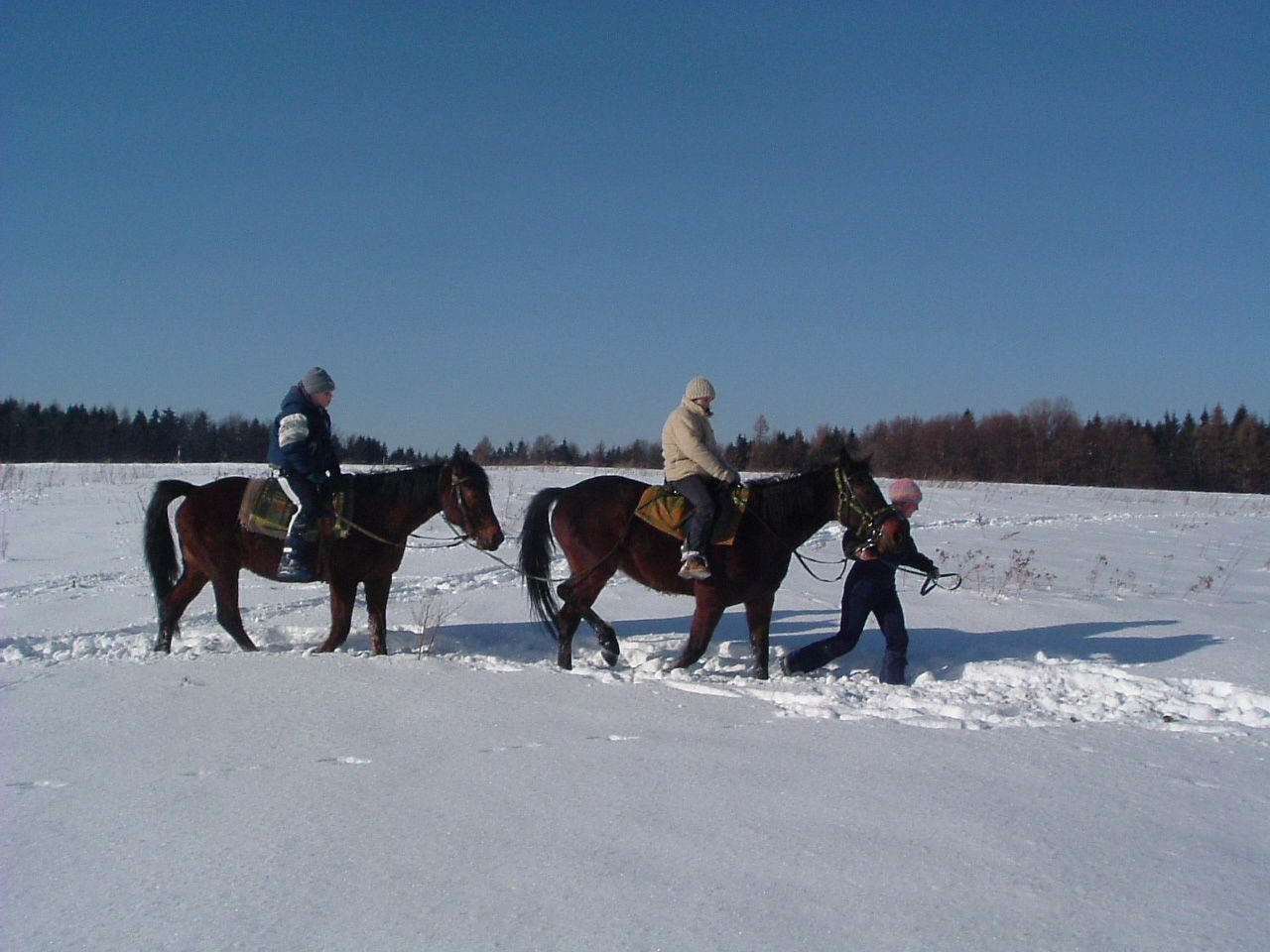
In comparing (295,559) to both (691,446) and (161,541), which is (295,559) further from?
(691,446)

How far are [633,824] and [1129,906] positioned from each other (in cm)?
140

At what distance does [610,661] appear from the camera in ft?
21.7

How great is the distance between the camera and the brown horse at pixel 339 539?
6.65 m

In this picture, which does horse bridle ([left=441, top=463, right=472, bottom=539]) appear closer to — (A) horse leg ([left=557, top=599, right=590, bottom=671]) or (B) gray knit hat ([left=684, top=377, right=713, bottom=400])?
(A) horse leg ([left=557, top=599, right=590, bottom=671])

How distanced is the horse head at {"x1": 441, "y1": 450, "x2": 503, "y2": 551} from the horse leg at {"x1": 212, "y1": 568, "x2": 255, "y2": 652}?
1812 millimetres

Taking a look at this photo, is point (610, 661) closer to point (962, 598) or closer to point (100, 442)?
point (962, 598)

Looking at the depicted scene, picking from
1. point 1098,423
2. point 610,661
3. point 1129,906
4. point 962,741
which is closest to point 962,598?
point 610,661

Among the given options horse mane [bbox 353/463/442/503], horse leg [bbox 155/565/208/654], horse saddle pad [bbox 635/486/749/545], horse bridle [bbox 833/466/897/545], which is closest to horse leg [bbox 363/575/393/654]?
horse mane [bbox 353/463/442/503]

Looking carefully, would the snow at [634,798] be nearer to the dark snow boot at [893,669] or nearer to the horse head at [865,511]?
the dark snow boot at [893,669]

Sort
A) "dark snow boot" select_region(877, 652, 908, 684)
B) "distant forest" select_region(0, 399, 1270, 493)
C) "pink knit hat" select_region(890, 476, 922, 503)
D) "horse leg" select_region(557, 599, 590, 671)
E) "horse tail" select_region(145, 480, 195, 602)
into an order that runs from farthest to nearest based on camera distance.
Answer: "distant forest" select_region(0, 399, 1270, 493) < "horse tail" select_region(145, 480, 195, 602) < "horse leg" select_region(557, 599, 590, 671) < "pink knit hat" select_region(890, 476, 922, 503) < "dark snow boot" select_region(877, 652, 908, 684)

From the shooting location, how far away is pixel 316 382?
22.0ft

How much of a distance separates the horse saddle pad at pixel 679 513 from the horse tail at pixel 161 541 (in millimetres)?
3859

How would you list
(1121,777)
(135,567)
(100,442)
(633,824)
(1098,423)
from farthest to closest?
(1098,423) → (100,442) → (135,567) → (1121,777) → (633,824)

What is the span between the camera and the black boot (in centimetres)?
646
